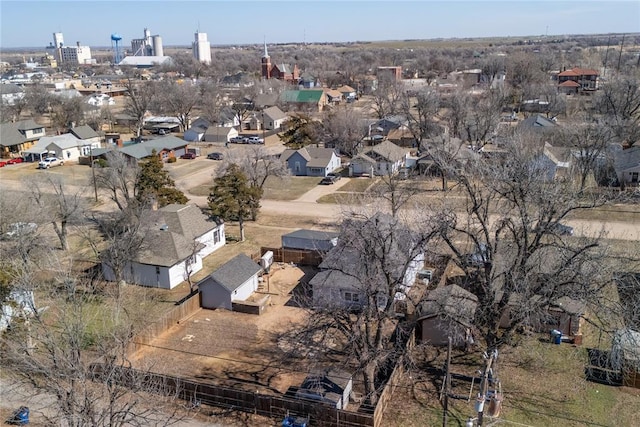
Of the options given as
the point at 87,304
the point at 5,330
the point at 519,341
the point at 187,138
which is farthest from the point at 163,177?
the point at 187,138

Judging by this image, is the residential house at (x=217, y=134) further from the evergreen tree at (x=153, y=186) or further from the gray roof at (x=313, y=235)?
the gray roof at (x=313, y=235)

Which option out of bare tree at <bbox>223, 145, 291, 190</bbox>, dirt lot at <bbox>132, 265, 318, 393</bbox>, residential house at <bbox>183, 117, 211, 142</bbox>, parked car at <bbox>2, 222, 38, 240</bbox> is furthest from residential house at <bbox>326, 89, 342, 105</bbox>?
dirt lot at <bbox>132, 265, 318, 393</bbox>

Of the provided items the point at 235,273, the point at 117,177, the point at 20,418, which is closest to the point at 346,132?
the point at 117,177

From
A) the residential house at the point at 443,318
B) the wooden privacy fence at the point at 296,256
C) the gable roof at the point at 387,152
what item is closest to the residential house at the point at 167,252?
the wooden privacy fence at the point at 296,256

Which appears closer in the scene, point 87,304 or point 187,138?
point 87,304

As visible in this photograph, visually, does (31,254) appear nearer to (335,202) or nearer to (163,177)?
(163,177)
